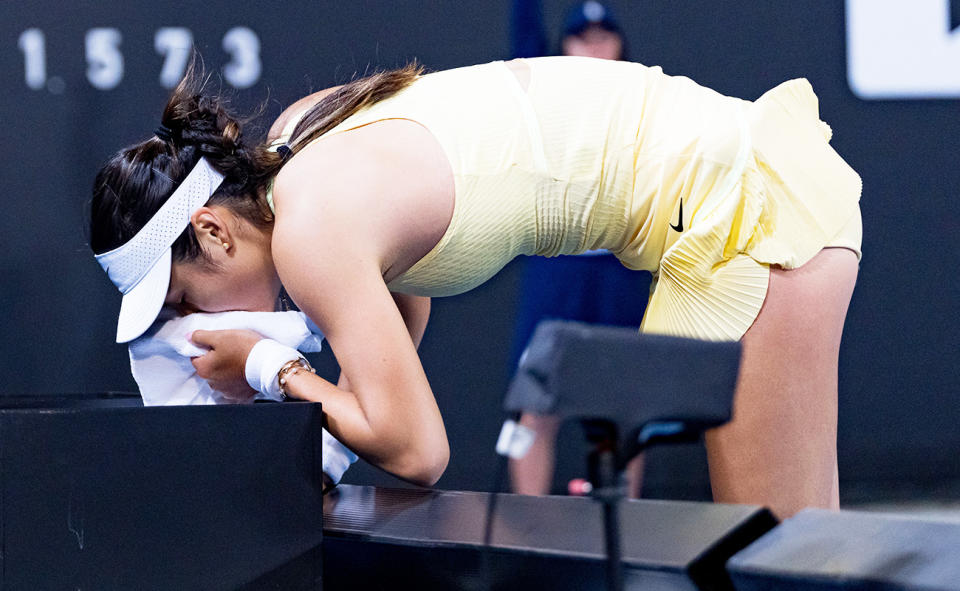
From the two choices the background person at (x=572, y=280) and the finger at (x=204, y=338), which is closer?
the finger at (x=204, y=338)

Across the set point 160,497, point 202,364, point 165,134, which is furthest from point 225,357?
point 160,497

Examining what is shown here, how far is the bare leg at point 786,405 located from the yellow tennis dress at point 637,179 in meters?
0.03

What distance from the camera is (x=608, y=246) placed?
1.14 meters

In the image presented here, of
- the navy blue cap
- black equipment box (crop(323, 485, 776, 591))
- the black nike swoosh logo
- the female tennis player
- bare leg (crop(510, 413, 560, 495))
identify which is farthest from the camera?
the navy blue cap

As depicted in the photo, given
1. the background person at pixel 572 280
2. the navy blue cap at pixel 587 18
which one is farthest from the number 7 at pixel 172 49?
the navy blue cap at pixel 587 18

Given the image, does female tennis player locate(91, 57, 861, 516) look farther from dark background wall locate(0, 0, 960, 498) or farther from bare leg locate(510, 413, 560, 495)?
dark background wall locate(0, 0, 960, 498)

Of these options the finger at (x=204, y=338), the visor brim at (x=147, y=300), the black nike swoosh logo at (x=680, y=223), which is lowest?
the finger at (x=204, y=338)

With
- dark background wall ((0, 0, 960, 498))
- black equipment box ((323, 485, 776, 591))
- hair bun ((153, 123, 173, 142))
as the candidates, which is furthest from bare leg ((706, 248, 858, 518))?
dark background wall ((0, 0, 960, 498))

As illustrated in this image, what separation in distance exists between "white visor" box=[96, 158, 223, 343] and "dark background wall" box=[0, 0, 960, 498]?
3.60ft

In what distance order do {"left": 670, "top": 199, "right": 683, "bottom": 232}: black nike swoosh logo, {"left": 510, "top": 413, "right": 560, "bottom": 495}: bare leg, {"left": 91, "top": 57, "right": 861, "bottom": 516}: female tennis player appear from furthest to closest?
{"left": 510, "top": 413, "right": 560, "bottom": 495}: bare leg → {"left": 670, "top": 199, "right": 683, "bottom": 232}: black nike swoosh logo → {"left": 91, "top": 57, "right": 861, "bottom": 516}: female tennis player

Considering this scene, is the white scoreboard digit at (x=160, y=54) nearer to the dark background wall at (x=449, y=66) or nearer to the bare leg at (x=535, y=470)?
the dark background wall at (x=449, y=66)

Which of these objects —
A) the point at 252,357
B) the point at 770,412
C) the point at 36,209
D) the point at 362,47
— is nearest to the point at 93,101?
the point at 36,209

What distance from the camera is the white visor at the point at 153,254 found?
1072 millimetres

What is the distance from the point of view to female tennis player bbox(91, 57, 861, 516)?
0.94 meters
